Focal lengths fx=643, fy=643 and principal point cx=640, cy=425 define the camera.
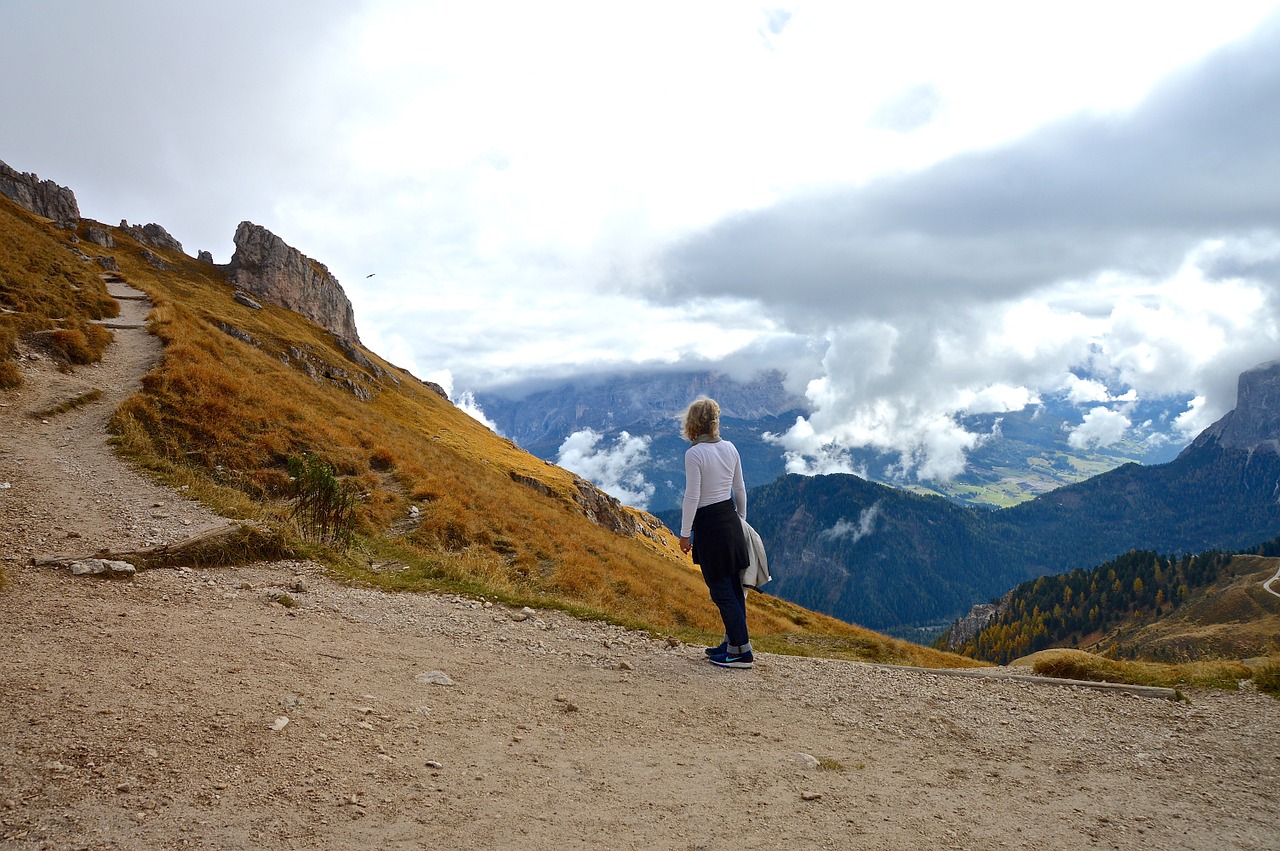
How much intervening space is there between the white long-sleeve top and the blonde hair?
0.28 metres

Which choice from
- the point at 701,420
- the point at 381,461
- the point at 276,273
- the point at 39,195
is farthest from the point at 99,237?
the point at 701,420

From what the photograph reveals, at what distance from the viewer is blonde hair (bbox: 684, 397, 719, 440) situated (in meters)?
10.2

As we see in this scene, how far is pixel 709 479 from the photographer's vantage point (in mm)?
9836

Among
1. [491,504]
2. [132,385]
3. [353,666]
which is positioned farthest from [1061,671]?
[132,385]

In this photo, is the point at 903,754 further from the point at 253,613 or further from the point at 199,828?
the point at 253,613

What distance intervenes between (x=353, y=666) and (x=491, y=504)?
64.2ft

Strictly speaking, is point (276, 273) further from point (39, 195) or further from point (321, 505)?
point (321, 505)

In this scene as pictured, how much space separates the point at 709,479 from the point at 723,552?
1.14 meters

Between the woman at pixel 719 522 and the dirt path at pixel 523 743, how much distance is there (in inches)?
42.2

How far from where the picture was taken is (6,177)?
366ft

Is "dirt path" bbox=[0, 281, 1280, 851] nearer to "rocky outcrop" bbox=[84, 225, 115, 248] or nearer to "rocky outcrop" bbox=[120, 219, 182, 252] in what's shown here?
"rocky outcrop" bbox=[84, 225, 115, 248]

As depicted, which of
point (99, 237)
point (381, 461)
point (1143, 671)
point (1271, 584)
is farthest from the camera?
point (1271, 584)

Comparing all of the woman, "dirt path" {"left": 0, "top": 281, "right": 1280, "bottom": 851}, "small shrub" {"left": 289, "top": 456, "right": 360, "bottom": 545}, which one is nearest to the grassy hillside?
"small shrub" {"left": 289, "top": 456, "right": 360, "bottom": 545}

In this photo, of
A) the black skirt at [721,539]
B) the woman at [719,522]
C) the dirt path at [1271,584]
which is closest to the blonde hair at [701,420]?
the woman at [719,522]
